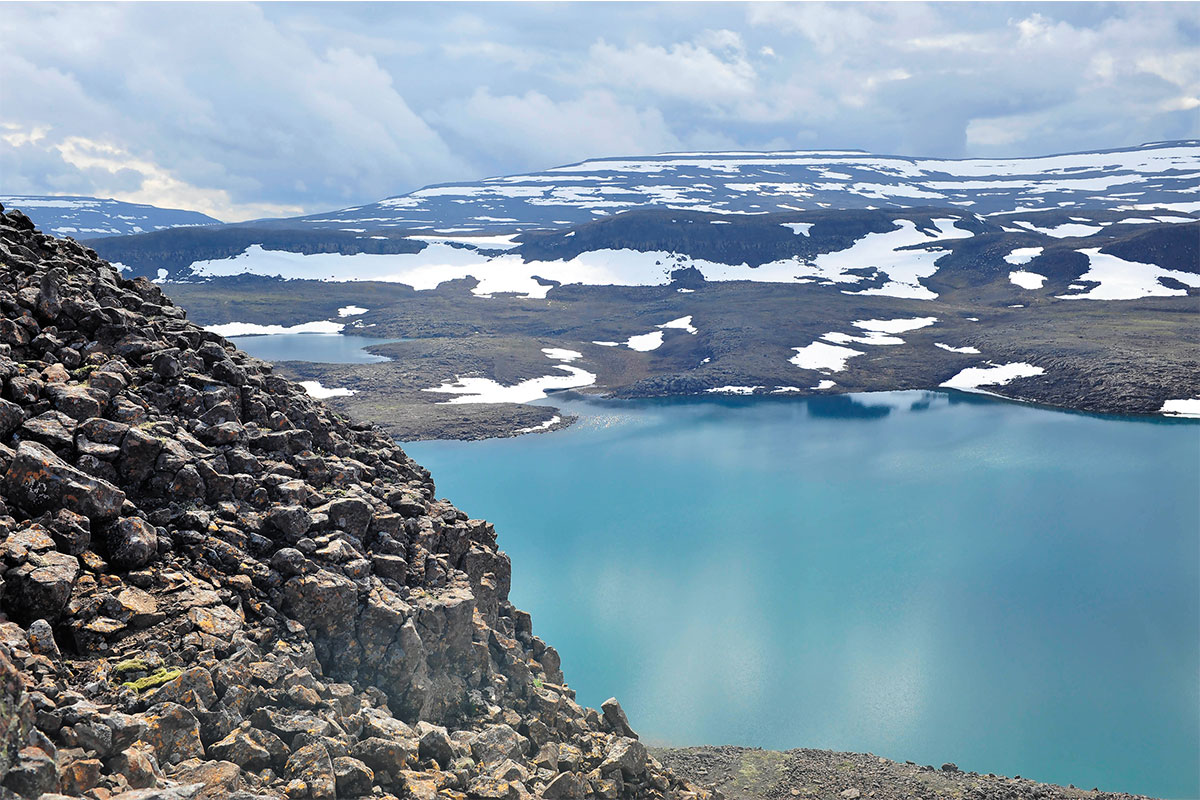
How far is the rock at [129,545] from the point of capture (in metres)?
7.79

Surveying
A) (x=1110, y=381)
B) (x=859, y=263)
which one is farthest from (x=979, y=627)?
(x=859, y=263)

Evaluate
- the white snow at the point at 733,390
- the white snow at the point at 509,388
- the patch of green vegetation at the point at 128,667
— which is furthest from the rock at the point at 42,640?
the white snow at the point at 733,390

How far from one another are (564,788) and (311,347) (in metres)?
79.3

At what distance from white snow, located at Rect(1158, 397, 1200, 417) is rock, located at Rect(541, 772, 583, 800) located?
188ft

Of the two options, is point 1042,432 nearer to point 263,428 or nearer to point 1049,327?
point 1049,327

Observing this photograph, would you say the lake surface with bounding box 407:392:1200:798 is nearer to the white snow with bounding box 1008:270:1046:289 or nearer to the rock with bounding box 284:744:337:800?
the rock with bounding box 284:744:337:800

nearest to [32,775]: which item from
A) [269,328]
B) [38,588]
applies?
[38,588]

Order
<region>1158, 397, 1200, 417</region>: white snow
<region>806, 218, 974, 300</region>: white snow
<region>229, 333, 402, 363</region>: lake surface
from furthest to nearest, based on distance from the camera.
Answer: <region>806, 218, 974, 300</region>: white snow < <region>229, 333, 402, 363</region>: lake surface < <region>1158, 397, 1200, 417</region>: white snow

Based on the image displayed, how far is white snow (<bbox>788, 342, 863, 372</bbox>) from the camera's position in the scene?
67912 mm

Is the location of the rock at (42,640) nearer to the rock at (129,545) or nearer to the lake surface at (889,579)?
the rock at (129,545)

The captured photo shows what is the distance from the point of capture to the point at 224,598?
27.0 ft

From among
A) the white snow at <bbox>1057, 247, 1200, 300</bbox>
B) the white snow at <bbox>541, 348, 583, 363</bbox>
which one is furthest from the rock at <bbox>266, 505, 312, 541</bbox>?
the white snow at <bbox>1057, 247, 1200, 300</bbox>

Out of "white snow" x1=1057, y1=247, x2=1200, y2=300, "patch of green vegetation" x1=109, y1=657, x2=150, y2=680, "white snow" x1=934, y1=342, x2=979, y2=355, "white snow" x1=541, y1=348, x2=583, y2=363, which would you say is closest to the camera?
"patch of green vegetation" x1=109, y1=657, x2=150, y2=680

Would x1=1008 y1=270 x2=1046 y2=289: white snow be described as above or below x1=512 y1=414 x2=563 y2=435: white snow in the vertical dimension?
above
